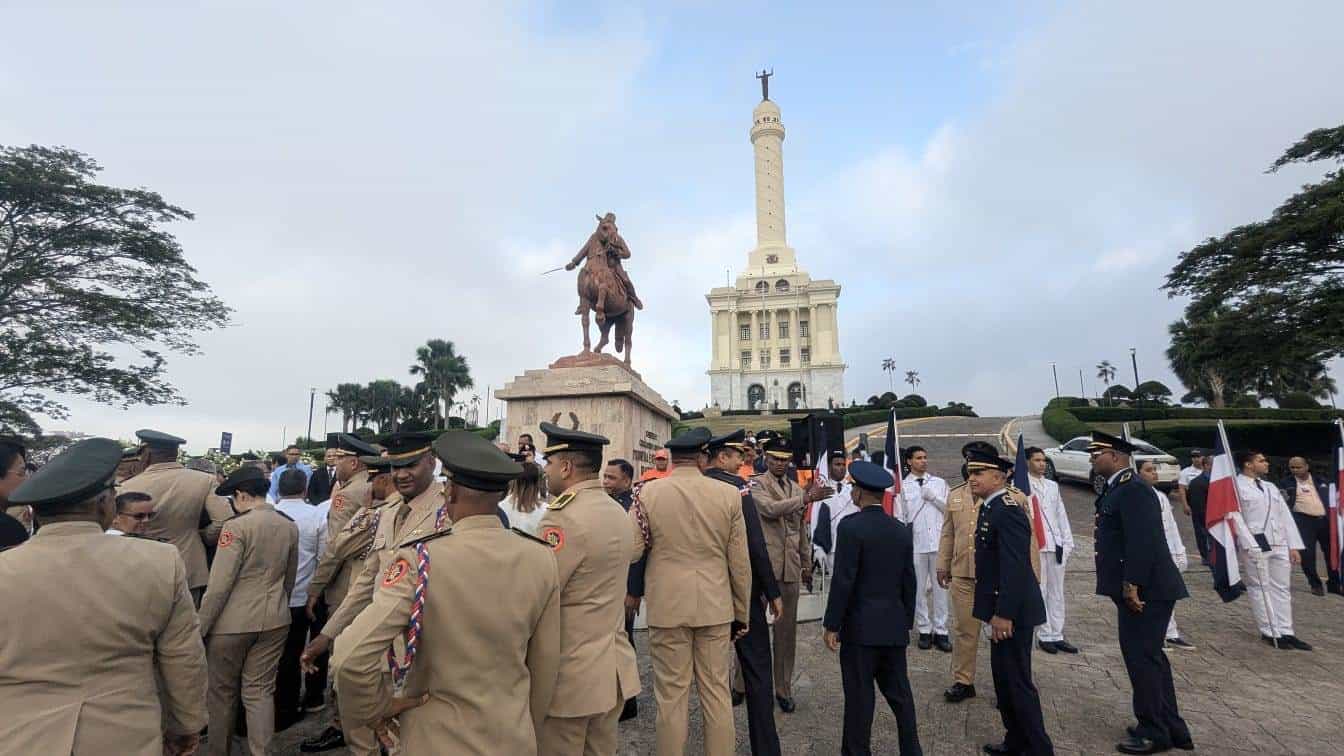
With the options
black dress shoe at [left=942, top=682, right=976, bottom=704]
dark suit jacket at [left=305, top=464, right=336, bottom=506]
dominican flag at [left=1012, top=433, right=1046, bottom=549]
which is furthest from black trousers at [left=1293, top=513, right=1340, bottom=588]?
dark suit jacket at [left=305, top=464, right=336, bottom=506]

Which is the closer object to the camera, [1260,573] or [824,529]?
[1260,573]

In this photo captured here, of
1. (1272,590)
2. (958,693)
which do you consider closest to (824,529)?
(958,693)

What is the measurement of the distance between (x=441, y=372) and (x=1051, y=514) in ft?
Answer: 165

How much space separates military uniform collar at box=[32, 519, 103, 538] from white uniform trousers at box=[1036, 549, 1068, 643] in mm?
7179

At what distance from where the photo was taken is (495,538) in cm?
197

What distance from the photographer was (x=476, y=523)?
6.54 ft

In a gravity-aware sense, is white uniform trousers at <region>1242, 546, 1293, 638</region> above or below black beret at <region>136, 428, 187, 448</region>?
below

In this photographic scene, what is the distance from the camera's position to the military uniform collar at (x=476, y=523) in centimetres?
199

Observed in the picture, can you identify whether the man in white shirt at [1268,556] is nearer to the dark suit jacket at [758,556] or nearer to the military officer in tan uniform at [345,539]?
the dark suit jacket at [758,556]

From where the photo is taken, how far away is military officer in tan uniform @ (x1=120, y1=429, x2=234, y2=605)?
4102 mm

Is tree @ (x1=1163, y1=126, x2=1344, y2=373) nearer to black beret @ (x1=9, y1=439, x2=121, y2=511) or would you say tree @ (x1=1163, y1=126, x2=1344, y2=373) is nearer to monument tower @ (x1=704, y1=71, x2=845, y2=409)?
black beret @ (x1=9, y1=439, x2=121, y2=511)

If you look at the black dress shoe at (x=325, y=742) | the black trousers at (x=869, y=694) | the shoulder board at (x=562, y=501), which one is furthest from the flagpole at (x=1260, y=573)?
the black dress shoe at (x=325, y=742)

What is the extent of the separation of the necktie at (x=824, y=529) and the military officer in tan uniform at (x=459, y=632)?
231 inches

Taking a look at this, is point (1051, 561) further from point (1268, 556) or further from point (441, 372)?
point (441, 372)
